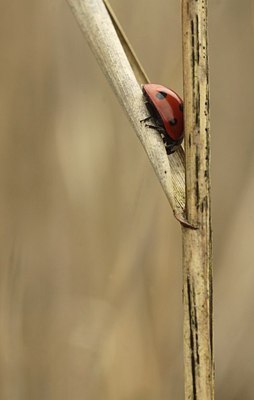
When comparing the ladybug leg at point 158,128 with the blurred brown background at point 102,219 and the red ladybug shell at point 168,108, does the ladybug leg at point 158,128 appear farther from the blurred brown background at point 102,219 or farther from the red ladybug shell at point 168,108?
the blurred brown background at point 102,219

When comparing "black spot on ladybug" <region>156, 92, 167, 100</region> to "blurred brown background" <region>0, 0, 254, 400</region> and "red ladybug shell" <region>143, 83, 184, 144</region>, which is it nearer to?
"red ladybug shell" <region>143, 83, 184, 144</region>

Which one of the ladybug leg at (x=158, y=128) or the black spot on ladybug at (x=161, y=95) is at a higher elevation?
the black spot on ladybug at (x=161, y=95)

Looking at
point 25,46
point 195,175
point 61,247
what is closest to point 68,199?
point 61,247

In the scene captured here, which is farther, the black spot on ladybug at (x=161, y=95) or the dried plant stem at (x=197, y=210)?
the black spot on ladybug at (x=161, y=95)

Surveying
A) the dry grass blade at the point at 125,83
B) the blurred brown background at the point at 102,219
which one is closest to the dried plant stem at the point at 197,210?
the dry grass blade at the point at 125,83

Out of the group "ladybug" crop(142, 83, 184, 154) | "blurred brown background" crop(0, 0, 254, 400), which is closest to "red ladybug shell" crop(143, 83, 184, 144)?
"ladybug" crop(142, 83, 184, 154)

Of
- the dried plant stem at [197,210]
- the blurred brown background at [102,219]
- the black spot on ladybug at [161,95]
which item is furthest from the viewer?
the blurred brown background at [102,219]

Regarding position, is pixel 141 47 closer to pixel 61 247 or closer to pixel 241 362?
pixel 61 247

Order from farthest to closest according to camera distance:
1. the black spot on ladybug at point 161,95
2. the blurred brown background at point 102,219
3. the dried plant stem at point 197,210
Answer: the blurred brown background at point 102,219
the black spot on ladybug at point 161,95
the dried plant stem at point 197,210
